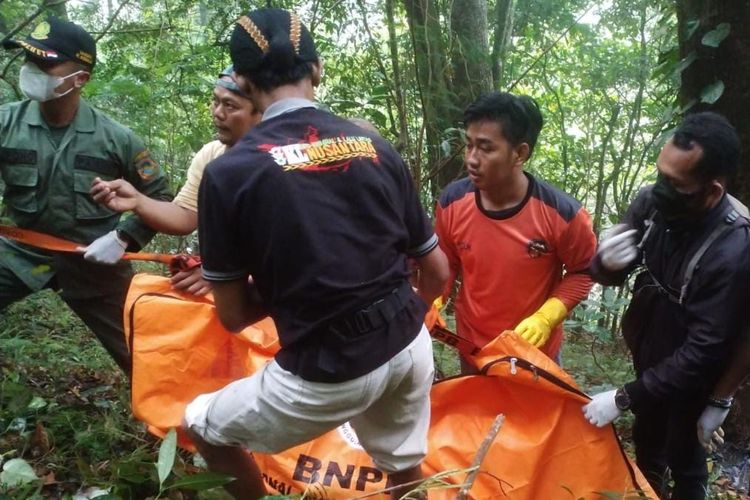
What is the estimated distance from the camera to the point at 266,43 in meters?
1.76

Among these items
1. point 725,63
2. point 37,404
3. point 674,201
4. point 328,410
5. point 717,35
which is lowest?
point 37,404

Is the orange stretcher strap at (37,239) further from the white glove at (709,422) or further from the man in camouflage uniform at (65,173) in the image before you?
the white glove at (709,422)

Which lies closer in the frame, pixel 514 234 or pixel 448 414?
pixel 448 414

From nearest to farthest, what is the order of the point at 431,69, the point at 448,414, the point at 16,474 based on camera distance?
the point at 16,474
the point at 448,414
the point at 431,69

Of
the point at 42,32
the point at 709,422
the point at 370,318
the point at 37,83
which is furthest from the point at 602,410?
the point at 42,32

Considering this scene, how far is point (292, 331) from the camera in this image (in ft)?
5.88

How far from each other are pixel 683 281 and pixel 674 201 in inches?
11.2

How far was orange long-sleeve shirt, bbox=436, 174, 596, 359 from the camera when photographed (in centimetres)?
275

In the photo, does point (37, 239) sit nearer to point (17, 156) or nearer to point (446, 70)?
point (17, 156)

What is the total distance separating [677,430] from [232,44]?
6.97 ft

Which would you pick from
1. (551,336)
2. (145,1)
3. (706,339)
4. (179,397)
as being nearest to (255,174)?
(179,397)

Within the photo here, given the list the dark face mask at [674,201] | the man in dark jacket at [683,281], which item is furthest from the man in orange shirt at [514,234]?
the dark face mask at [674,201]

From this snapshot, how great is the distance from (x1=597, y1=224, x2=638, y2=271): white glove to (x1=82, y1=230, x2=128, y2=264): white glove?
7.02 feet

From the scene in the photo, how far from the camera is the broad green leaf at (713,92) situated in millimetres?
2930
